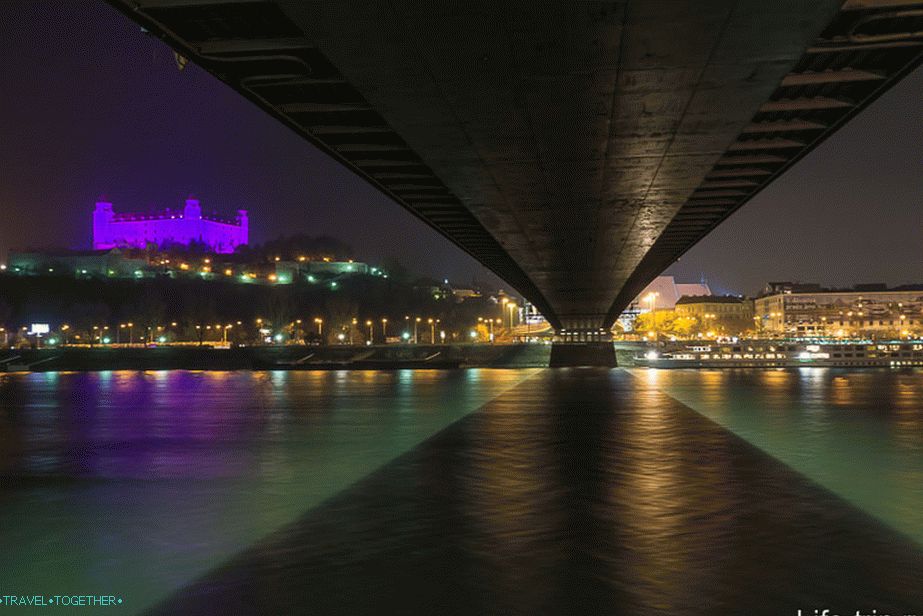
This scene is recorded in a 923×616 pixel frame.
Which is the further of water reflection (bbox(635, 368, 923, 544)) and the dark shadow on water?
water reflection (bbox(635, 368, 923, 544))

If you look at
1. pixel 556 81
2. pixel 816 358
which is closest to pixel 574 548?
pixel 556 81

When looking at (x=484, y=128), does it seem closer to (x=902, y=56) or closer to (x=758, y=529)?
(x=902, y=56)

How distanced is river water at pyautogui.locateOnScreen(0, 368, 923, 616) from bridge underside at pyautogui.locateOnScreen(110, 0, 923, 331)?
21.6 ft

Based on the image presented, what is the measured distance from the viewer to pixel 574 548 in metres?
7.55

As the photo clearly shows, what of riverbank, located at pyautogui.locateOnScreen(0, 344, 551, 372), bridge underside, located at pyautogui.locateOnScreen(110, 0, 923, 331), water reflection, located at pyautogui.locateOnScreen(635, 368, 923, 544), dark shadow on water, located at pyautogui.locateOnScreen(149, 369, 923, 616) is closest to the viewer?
dark shadow on water, located at pyautogui.locateOnScreen(149, 369, 923, 616)

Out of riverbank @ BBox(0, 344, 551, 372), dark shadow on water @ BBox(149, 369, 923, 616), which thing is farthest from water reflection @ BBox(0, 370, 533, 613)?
riverbank @ BBox(0, 344, 551, 372)

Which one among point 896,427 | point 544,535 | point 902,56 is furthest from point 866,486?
point 902,56

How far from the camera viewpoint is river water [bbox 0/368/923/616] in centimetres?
632

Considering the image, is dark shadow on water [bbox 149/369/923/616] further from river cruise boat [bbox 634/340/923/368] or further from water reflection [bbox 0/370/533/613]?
river cruise boat [bbox 634/340/923/368]

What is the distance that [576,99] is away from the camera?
15.6 m

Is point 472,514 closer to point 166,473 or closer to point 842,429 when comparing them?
point 166,473

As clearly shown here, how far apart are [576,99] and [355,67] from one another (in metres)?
4.46

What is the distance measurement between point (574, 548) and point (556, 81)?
9514mm

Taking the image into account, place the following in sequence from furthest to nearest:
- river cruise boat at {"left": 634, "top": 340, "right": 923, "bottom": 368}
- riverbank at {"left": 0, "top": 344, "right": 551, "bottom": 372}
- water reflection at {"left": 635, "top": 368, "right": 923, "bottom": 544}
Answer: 1. riverbank at {"left": 0, "top": 344, "right": 551, "bottom": 372}
2. river cruise boat at {"left": 634, "top": 340, "right": 923, "bottom": 368}
3. water reflection at {"left": 635, "top": 368, "right": 923, "bottom": 544}
